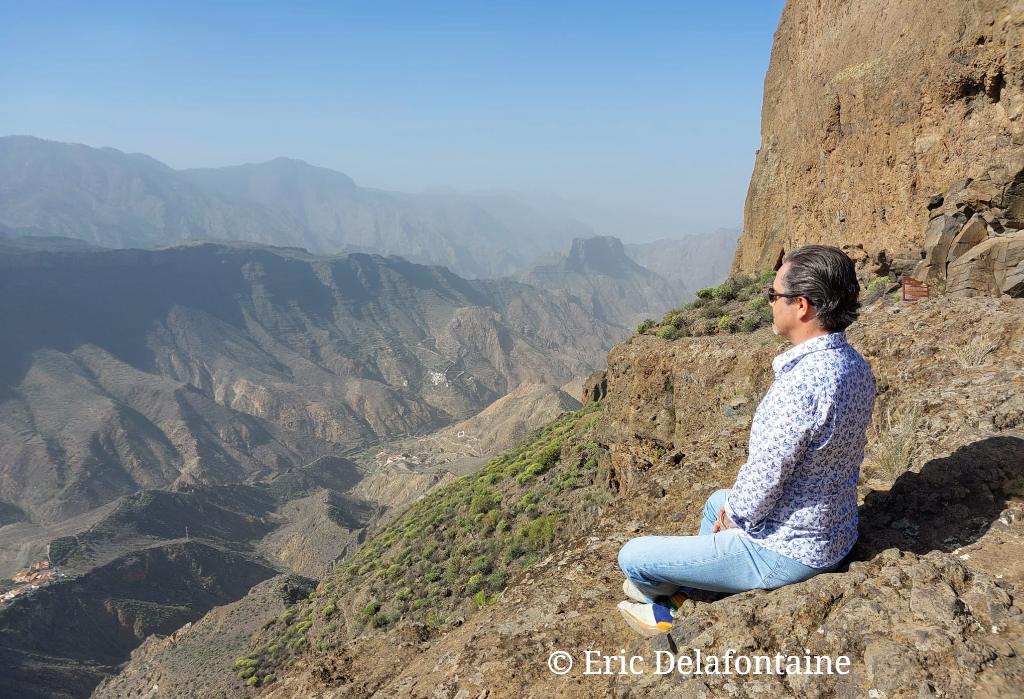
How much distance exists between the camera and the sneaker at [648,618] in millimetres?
3760

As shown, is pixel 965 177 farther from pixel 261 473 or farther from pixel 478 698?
pixel 261 473

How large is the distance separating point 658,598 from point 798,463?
4.11 feet

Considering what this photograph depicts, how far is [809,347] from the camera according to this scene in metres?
3.41

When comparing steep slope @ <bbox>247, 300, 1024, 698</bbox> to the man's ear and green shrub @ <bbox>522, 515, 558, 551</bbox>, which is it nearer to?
the man's ear

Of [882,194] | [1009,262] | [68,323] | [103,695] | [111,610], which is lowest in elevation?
[111,610]

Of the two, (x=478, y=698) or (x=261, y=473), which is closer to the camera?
(x=478, y=698)

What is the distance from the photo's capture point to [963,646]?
9.42 feet

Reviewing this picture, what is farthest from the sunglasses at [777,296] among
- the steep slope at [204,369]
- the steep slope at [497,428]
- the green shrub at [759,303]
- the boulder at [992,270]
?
the steep slope at [204,369]

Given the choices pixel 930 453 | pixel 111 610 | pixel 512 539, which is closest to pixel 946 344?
pixel 930 453

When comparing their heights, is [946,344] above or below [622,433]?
above

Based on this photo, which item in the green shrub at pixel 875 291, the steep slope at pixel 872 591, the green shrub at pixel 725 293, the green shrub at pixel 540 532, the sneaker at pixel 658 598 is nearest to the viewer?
the steep slope at pixel 872 591

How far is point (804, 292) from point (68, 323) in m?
168

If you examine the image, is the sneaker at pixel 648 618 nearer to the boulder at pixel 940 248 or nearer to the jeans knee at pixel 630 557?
the jeans knee at pixel 630 557

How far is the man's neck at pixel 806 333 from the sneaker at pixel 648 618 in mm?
1790
